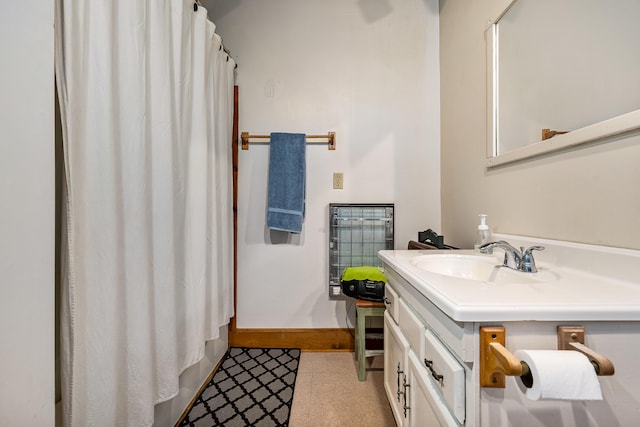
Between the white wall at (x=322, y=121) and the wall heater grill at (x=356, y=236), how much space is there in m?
0.07

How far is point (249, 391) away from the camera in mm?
1398

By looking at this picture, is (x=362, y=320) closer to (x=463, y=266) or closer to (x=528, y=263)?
(x=463, y=266)

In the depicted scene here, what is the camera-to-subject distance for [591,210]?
30.5 inches

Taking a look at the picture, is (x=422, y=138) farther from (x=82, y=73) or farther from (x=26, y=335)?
(x=26, y=335)

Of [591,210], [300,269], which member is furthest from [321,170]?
[591,210]

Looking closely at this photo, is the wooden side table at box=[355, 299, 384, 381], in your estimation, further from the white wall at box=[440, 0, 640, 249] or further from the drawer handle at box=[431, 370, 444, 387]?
the drawer handle at box=[431, 370, 444, 387]

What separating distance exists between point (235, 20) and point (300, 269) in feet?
6.12

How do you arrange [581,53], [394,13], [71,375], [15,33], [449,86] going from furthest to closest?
[394,13], [449,86], [581,53], [71,375], [15,33]

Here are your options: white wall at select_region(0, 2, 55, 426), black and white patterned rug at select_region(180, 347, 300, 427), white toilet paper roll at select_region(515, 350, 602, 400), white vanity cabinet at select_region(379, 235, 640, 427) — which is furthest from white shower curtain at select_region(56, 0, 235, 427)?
white toilet paper roll at select_region(515, 350, 602, 400)

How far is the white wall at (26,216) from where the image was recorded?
18.9 inches

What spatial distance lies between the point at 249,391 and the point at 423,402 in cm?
103

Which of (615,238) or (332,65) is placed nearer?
(615,238)

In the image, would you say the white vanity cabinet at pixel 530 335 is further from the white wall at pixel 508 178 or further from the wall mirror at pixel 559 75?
the wall mirror at pixel 559 75

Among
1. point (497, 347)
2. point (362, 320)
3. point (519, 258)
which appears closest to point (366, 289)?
point (362, 320)
